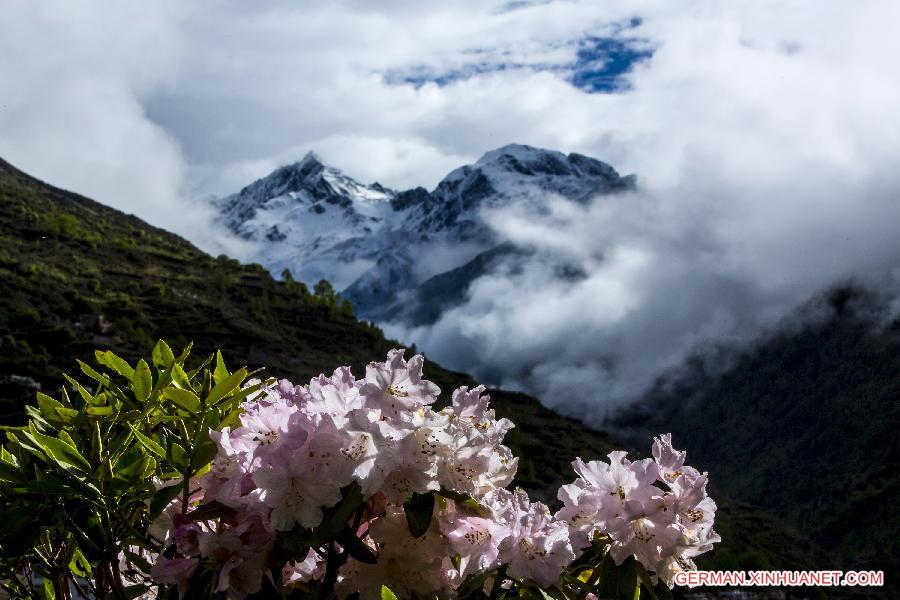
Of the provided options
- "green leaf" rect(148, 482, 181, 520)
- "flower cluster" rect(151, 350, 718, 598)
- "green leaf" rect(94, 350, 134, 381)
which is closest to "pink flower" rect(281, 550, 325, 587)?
"flower cluster" rect(151, 350, 718, 598)

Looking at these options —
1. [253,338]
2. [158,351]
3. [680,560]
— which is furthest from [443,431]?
[253,338]

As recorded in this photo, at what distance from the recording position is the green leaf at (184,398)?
6.59ft

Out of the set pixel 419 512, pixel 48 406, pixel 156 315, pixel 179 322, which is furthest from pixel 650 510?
pixel 156 315

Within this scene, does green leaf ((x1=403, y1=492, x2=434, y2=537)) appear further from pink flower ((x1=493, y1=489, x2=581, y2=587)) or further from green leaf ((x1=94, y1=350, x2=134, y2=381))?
green leaf ((x1=94, y1=350, x2=134, y2=381))

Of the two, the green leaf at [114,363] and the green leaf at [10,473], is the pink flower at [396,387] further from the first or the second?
the green leaf at [10,473]

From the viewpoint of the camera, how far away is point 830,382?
A: 199 meters

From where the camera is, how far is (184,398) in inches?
79.7

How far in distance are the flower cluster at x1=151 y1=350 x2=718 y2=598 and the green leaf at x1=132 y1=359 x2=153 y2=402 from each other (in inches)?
Answer: 11.6

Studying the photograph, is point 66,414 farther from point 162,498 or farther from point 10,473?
point 162,498

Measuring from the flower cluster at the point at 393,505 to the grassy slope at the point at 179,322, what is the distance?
1229cm

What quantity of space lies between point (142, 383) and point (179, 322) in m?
26.7

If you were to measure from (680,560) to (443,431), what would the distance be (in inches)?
29.1

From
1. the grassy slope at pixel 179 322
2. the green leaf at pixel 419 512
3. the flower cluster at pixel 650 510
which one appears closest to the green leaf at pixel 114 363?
the green leaf at pixel 419 512

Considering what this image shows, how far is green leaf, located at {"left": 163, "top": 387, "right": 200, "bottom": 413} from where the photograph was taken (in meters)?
2.01
